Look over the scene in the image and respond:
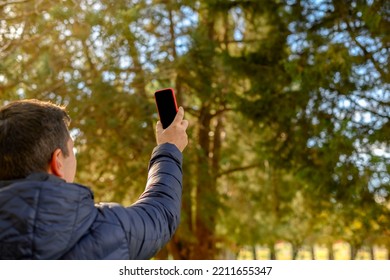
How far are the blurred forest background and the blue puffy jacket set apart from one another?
5392mm

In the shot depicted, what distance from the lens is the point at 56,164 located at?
119 cm

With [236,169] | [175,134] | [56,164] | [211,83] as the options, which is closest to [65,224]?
[56,164]

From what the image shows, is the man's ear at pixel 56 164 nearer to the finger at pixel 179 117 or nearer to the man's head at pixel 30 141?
the man's head at pixel 30 141

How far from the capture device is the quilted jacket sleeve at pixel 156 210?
1.21 metres

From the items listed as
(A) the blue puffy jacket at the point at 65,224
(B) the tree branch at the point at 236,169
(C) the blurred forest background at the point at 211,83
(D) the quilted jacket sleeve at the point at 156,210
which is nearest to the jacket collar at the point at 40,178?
(A) the blue puffy jacket at the point at 65,224

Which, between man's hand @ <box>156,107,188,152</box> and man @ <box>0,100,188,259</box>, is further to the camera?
man's hand @ <box>156,107,188,152</box>

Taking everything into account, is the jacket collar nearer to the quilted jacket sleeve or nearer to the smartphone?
the quilted jacket sleeve

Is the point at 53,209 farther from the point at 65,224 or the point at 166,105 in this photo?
the point at 166,105

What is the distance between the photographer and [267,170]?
32.7 ft

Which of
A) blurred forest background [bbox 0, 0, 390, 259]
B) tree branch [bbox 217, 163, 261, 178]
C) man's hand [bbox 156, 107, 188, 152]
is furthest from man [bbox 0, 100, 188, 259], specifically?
tree branch [bbox 217, 163, 261, 178]

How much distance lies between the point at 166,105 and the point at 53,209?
21.1 inches

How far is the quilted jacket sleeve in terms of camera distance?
1.21m

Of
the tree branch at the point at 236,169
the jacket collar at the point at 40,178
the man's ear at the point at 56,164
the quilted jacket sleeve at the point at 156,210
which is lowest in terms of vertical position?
the tree branch at the point at 236,169
